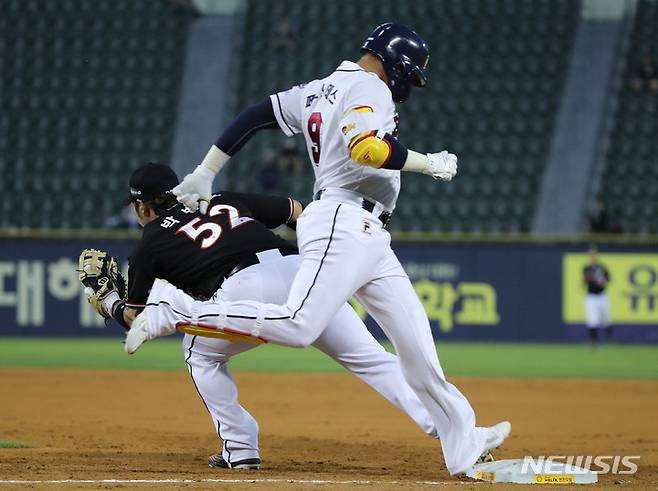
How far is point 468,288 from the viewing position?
693 inches

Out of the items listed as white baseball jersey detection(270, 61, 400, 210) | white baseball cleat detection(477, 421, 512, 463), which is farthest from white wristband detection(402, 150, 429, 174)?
white baseball cleat detection(477, 421, 512, 463)

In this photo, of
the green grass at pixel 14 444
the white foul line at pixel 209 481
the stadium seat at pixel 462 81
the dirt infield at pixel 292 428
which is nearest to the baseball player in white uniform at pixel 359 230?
the white foul line at pixel 209 481

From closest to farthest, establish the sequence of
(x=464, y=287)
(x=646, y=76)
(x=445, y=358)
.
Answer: (x=445, y=358), (x=464, y=287), (x=646, y=76)

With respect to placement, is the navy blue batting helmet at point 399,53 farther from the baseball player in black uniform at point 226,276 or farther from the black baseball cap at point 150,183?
the black baseball cap at point 150,183

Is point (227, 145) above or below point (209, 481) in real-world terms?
above

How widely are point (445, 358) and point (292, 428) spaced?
7.02 meters

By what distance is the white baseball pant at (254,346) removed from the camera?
5.54m

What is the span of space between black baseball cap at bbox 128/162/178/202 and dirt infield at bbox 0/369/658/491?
55.0 inches

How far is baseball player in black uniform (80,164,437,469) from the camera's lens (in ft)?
18.2

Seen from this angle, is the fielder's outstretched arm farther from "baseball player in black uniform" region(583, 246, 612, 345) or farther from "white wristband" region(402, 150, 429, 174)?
"baseball player in black uniform" region(583, 246, 612, 345)

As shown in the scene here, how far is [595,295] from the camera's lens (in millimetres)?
16953

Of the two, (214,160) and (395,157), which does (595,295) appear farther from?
(395,157)

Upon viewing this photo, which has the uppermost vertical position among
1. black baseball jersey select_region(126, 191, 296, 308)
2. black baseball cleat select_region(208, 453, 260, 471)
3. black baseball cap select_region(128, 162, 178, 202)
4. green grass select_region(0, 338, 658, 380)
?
black baseball cap select_region(128, 162, 178, 202)

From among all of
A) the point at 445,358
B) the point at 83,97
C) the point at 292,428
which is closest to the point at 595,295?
the point at 445,358
